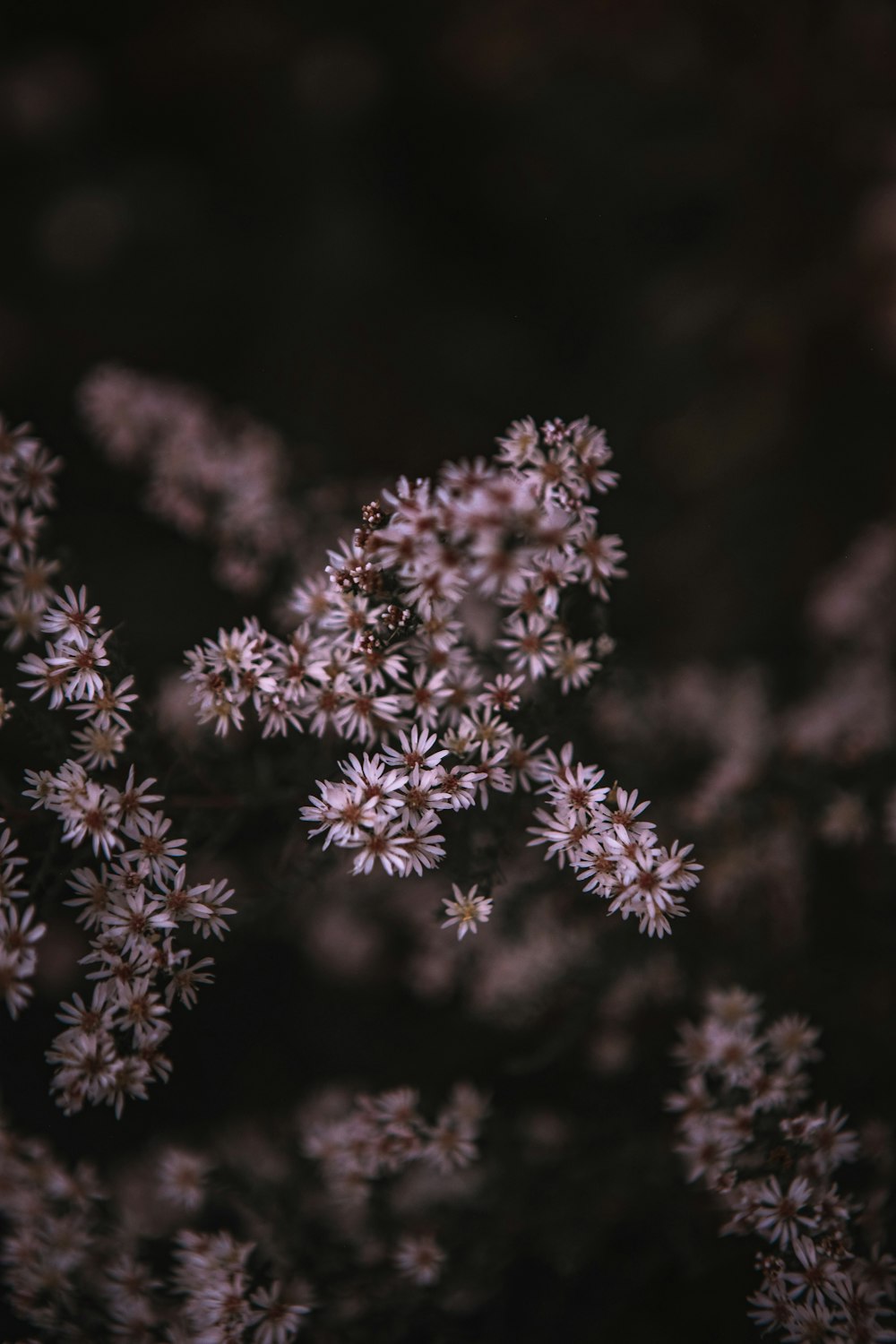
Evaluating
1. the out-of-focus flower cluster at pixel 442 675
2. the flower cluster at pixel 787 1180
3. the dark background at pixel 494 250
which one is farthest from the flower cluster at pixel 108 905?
the dark background at pixel 494 250

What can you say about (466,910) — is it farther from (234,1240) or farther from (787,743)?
(787,743)

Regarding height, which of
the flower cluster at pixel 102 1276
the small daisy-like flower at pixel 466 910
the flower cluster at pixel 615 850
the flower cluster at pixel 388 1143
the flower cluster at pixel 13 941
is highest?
the flower cluster at pixel 615 850

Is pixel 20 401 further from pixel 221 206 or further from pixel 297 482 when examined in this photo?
pixel 297 482

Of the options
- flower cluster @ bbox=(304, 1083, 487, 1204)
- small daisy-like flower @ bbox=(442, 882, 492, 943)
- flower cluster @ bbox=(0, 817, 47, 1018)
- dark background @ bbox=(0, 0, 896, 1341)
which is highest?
dark background @ bbox=(0, 0, 896, 1341)

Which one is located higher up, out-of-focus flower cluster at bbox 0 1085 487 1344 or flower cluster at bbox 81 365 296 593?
flower cluster at bbox 81 365 296 593

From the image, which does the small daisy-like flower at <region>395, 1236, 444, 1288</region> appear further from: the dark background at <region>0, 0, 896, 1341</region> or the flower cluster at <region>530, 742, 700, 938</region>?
the dark background at <region>0, 0, 896, 1341</region>

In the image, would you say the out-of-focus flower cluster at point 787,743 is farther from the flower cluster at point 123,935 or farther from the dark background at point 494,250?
the flower cluster at point 123,935

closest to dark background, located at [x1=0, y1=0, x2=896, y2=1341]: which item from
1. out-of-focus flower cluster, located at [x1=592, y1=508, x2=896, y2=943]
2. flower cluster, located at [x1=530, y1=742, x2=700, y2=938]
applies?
out-of-focus flower cluster, located at [x1=592, y1=508, x2=896, y2=943]
